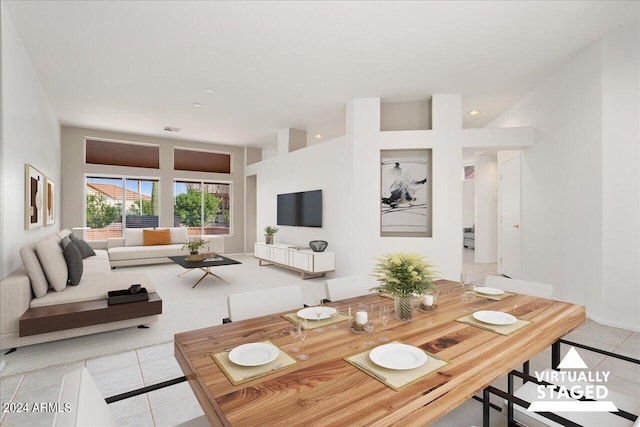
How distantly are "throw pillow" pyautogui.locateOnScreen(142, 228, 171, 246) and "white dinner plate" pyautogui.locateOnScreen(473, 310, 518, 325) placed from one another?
23.4 feet

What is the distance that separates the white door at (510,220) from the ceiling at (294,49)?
1.16 m

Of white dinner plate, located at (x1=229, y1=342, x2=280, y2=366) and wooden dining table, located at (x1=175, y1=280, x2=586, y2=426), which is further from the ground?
white dinner plate, located at (x1=229, y1=342, x2=280, y2=366)

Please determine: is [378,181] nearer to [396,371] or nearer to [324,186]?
[324,186]

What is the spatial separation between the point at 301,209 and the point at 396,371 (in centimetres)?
546

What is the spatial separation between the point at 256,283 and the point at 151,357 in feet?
8.90

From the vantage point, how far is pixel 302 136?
7.11 metres

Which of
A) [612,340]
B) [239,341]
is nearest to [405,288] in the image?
[239,341]

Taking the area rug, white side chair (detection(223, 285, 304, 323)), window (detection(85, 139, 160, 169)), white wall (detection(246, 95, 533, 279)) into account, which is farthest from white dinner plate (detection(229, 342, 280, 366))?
window (detection(85, 139, 160, 169))

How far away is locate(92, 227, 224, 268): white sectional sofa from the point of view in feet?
21.3

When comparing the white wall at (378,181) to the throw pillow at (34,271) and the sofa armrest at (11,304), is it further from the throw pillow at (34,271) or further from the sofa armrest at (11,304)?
the sofa armrest at (11,304)

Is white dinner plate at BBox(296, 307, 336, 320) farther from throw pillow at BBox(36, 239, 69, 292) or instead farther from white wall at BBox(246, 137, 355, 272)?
white wall at BBox(246, 137, 355, 272)

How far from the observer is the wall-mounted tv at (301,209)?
5969 mm

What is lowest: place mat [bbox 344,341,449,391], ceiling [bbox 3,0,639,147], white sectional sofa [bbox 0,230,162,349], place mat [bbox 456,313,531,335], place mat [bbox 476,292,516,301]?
white sectional sofa [bbox 0,230,162,349]

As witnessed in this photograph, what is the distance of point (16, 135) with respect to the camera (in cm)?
320
